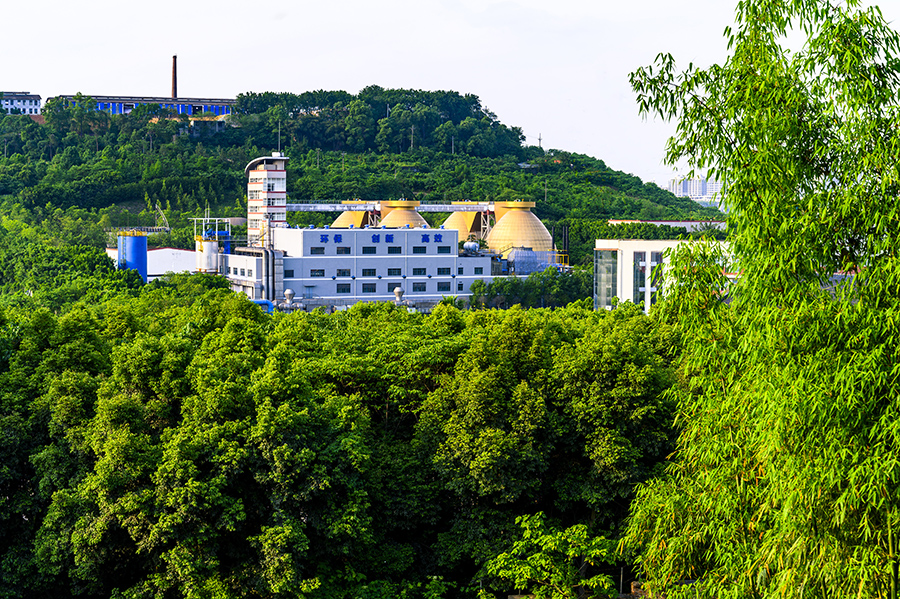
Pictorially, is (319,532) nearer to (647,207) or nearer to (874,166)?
(874,166)

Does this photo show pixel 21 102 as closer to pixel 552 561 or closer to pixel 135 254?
pixel 135 254

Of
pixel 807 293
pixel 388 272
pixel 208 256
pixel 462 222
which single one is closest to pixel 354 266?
pixel 388 272

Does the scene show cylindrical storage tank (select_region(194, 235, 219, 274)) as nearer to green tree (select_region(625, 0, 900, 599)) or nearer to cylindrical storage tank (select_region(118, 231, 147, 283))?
cylindrical storage tank (select_region(118, 231, 147, 283))

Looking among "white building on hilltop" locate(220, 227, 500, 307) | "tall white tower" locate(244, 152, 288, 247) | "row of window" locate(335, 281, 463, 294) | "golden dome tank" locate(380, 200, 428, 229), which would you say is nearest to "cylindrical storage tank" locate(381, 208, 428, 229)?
"golden dome tank" locate(380, 200, 428, 229)

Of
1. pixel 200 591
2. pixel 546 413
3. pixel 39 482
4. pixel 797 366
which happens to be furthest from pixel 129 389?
pixel 797 366

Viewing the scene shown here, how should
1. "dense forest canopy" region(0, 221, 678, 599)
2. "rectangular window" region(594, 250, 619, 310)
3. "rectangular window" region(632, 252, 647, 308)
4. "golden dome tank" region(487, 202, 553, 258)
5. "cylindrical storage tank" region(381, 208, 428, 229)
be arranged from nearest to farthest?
"dense forest canopy" region(0, 221, 678, 599) < "rectangular window" region(632, 252, 647, 308) < "rectangular window" region(594, 250, 619, 310) < "golden dome tank" region(487, 202, 553, 258) < "cylindrical storage tank" region(381, 208, 428, 229)
